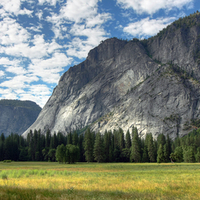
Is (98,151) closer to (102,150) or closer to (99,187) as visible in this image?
(102,150)

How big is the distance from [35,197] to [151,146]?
95.2 meters

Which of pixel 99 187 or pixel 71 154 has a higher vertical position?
pixel 99 187

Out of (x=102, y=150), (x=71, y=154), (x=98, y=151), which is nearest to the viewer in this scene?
(x=71, y=154)

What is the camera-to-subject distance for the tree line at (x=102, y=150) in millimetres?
84625

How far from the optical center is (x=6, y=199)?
11.9 metres

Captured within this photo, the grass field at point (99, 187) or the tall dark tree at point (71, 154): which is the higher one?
the grass field at point (99, 187)

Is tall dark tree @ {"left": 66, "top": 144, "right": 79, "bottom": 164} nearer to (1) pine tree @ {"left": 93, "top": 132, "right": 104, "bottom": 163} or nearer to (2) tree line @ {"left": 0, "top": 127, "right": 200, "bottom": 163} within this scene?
(2) tree line @ {"left": 0, "top": 127, "right": 200, "bottom": 163}

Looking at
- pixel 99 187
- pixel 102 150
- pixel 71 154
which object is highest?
pixel 99 187

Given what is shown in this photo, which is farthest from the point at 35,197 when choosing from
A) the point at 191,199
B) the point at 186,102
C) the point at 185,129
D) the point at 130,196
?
the point at 186,102

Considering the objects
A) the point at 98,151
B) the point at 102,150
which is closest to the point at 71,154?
the point at 98,151

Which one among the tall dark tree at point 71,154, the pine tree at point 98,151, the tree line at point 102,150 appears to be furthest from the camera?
the pine tree at point 98,151

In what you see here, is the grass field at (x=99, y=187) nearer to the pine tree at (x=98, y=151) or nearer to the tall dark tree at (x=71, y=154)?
the tall dark tree at (x=71, y=154)

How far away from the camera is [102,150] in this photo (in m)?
94.9

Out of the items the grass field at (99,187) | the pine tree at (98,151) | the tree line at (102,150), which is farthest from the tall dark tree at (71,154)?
the grass field at (99,187)
